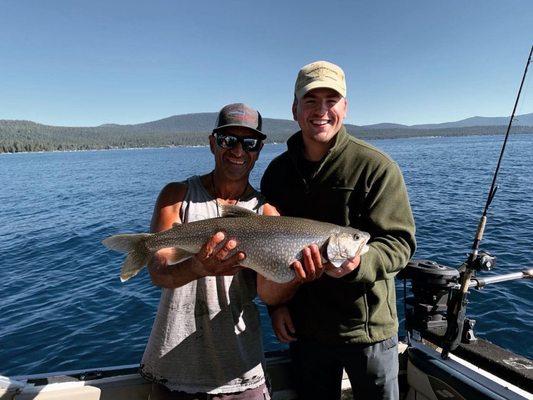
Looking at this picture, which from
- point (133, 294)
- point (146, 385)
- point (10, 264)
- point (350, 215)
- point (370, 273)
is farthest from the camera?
point (10, 264)

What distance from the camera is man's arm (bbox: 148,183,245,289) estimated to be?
3070 millimetres

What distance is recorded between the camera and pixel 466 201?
24.4 metres

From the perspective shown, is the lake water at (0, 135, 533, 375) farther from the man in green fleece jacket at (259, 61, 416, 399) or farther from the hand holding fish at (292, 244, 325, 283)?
the hand holding fish at (292, 244, 325, 283)

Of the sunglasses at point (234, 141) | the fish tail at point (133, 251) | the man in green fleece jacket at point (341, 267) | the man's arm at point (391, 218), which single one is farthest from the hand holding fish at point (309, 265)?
the fish tail at point (133, 251)

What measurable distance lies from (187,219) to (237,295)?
0.84 metres

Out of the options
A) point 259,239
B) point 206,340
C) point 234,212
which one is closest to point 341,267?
point 259,239

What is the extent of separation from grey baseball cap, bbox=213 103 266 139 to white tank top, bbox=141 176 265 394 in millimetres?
862

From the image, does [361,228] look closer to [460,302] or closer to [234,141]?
[234,141]

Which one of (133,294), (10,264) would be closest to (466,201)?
(133,294)

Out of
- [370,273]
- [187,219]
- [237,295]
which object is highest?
[187,219]

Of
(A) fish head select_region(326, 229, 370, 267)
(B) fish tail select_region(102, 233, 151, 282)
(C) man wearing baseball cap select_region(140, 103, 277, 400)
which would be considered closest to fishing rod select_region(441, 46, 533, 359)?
(A) fish head select_region(326, 229, 370, 267)

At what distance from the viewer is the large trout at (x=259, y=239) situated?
322 cm

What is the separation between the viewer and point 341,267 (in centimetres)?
312

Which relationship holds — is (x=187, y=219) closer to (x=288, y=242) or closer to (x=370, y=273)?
(x=288, y=242)
